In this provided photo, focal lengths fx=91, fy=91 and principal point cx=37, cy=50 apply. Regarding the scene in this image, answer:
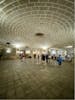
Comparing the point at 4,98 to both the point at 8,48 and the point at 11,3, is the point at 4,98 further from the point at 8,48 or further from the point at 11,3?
the point at 8,48

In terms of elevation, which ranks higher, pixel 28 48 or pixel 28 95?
pixel 28 48

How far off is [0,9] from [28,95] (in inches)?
214

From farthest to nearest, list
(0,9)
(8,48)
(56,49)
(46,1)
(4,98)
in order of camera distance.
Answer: (56,49) < (8,48) < (0,9) < (46,1) < (4,98)

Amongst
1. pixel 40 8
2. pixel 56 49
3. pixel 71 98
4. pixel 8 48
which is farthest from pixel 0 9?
pixel 56 49

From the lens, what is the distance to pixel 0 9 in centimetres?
590

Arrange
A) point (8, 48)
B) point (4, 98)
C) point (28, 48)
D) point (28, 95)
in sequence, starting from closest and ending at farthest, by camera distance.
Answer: point (4, 98) < point (28, 95) < point (8, 48) < point (28, 48)

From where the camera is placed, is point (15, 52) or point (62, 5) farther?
point (15, 52)

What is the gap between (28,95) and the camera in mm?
3305

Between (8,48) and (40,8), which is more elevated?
(40,8)

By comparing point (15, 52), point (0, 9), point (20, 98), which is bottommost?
point (20, 98)

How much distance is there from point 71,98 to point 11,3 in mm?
5670

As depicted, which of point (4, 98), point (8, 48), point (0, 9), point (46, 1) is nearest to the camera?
point (4, 98)

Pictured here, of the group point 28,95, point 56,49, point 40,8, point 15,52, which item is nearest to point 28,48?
point 15,52

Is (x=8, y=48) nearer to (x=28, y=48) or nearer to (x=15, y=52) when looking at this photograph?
(x=15, y=52)
